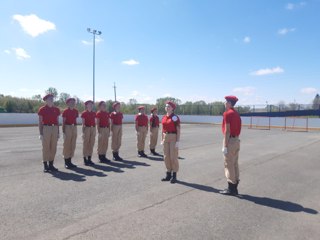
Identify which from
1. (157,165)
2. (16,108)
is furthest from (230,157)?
(16,108)

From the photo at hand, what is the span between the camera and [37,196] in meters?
6.42

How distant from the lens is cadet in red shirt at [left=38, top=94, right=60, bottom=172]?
29.3ft

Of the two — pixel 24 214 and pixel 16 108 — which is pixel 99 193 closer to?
pixel 24 214

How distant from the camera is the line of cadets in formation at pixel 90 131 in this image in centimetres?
812

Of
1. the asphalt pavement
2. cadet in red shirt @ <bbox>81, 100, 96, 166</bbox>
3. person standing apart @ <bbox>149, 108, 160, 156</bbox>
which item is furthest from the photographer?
person standing apart @ <bbox>149, 108, 160, 156</bbox>

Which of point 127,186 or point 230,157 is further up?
point 230,157

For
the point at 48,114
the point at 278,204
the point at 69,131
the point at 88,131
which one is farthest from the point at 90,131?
the point at 278,204

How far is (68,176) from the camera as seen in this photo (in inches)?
330

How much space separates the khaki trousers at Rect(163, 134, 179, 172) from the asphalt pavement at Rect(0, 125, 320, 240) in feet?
1.53

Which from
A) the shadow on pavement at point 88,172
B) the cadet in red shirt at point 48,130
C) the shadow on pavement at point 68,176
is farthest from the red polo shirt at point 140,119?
the shadow on pavement at point 68,176

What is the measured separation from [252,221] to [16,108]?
47.6 m

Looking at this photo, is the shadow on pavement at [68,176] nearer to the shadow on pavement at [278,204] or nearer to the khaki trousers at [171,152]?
the khaki trousers at [171,152]

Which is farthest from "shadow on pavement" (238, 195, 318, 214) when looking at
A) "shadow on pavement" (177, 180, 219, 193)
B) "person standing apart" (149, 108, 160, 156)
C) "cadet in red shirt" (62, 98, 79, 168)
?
"person standing apart" (149, 108, 160, 156)

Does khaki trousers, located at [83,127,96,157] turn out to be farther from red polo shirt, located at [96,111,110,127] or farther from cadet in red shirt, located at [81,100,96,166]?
red polo shirt, located at [96,111,110,127]
